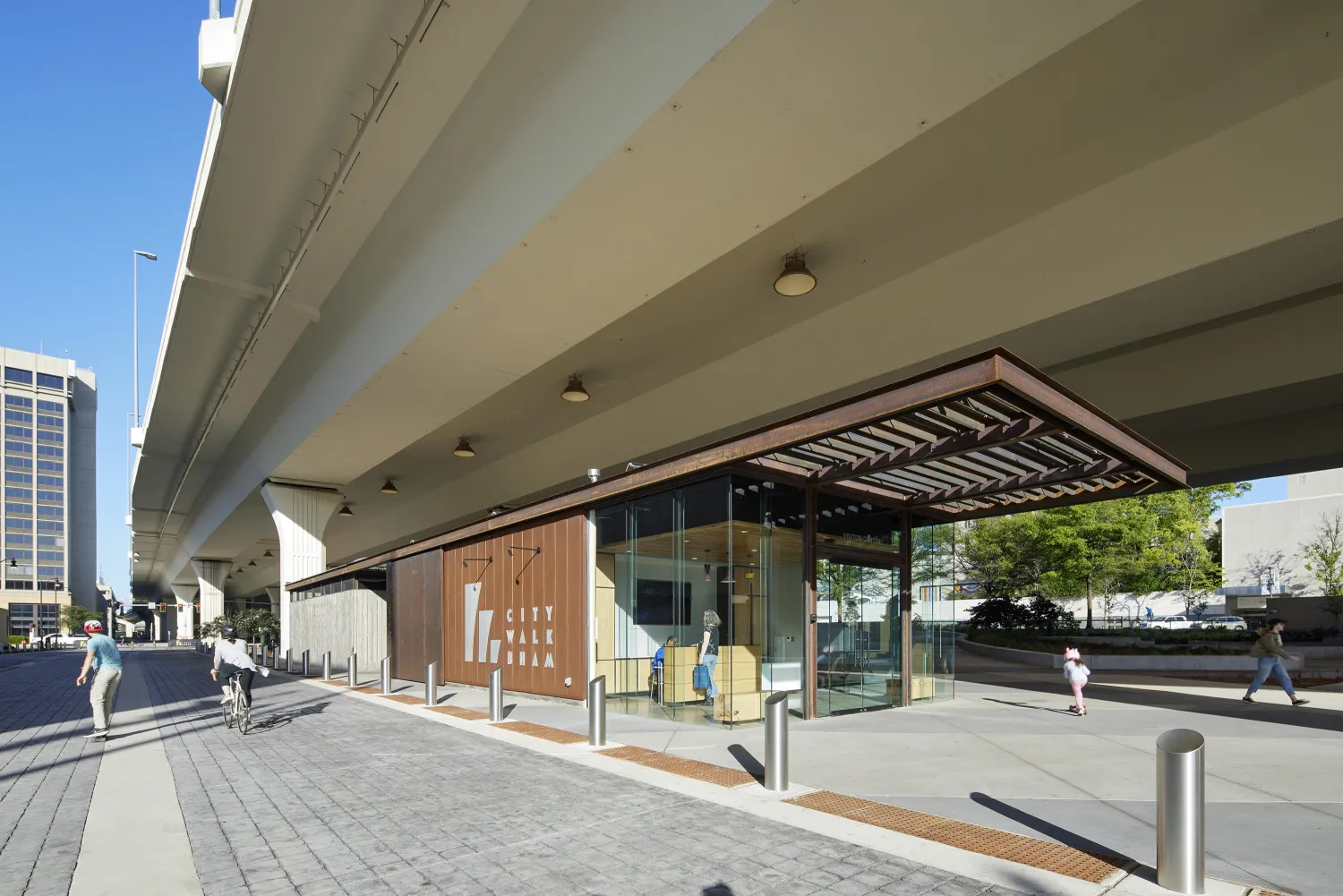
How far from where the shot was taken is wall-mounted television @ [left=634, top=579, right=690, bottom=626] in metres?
12.7

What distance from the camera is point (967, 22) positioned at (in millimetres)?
6016

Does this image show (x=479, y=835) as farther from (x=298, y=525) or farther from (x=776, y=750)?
(x=298, y=525)

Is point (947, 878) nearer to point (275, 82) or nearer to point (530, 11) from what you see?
point (530, 11)

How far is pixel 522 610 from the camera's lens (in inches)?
660

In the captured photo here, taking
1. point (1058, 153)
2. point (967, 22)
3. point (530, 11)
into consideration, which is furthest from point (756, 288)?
point (967, 22)

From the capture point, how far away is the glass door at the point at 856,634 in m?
12.8

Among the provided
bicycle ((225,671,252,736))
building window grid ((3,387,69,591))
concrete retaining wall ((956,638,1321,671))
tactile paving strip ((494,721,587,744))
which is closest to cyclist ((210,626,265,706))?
bicycle ((225,671,252,736))

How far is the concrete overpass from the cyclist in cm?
471

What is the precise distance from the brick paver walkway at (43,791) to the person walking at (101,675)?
0.32 m

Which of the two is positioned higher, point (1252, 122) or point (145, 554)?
point (1252, 122)

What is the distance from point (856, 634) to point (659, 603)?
128 inches

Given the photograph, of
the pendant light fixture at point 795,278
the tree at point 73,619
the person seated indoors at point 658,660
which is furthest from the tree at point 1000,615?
the tree at point 73,619

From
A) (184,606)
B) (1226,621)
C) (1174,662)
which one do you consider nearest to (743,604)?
(1174,662)

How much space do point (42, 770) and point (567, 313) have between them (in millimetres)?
8163
